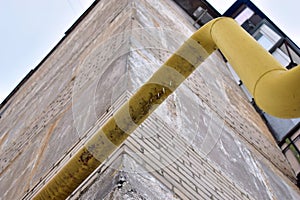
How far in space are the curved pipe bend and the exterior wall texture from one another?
2.51 feet

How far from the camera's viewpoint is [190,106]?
3.70 m

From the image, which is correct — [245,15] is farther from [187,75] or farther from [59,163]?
[187,75]

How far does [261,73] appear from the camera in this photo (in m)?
1.20

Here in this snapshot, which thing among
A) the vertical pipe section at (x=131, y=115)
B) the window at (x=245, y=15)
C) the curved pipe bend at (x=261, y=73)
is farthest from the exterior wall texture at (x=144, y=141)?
the window at (x=245, y=15)

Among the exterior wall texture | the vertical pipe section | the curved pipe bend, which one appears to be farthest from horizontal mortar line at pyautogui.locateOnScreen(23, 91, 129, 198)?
the curved pipe bend

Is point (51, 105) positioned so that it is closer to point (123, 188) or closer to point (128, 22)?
point (128, 22)

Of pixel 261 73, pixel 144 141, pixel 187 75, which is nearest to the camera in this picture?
pixel 261 73

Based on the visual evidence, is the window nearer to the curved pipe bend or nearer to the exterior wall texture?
the exterior wall texture

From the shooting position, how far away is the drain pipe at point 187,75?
114 cm

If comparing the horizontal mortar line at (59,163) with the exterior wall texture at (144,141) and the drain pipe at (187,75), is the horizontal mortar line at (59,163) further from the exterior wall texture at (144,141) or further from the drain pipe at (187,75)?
the drain pipe at (187,75)

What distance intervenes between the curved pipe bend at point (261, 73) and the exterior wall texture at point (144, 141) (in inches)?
30.2

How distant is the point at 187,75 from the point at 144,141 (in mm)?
804

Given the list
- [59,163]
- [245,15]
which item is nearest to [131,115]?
[59,163]

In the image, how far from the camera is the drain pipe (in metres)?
1.14
